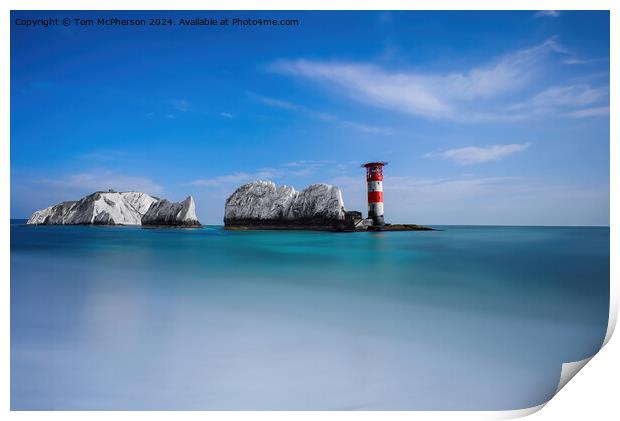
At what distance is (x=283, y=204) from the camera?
40.0ft

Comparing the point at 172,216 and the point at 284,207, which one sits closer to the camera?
the point at 284,207

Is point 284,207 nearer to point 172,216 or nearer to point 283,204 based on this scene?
point 283,204

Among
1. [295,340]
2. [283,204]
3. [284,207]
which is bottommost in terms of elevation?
[295,340]

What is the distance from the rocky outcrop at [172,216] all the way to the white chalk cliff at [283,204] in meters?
1.96

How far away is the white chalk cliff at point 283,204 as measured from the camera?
11.5m

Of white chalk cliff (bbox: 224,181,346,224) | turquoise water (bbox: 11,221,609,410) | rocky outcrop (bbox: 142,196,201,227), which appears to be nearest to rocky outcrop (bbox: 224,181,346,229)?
white chalk cliff (bbox: 224,181,346,224)

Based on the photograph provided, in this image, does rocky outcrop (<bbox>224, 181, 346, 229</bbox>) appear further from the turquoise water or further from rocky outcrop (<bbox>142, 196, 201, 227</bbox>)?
the turquoise water

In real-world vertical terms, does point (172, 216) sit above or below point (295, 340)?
above

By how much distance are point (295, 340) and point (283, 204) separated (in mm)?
10305

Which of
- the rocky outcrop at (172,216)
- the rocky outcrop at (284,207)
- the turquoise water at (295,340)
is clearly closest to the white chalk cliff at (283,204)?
the rocky outcrop at (284,207)

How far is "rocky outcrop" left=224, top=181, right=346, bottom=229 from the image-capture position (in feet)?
37.9

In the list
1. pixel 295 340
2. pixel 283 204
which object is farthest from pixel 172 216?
pixel 295 340

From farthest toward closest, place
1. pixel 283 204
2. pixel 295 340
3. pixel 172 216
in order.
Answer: pixel 172 216 < pixel 283 204 < pixel 295 340
